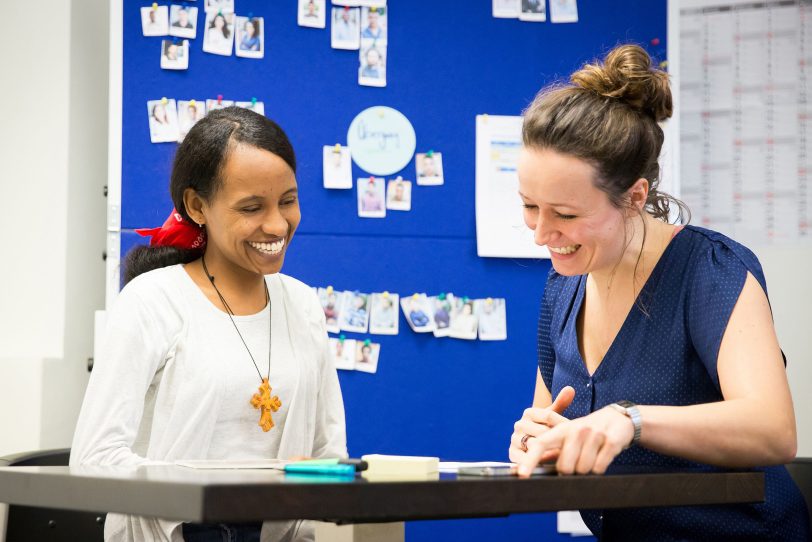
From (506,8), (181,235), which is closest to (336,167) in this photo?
(506,8)

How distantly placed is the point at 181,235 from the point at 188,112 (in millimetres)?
1075

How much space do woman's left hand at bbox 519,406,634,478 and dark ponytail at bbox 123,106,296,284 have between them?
87 centimetres

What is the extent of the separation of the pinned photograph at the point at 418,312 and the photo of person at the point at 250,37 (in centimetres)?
83

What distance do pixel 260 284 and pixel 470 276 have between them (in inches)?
47.8

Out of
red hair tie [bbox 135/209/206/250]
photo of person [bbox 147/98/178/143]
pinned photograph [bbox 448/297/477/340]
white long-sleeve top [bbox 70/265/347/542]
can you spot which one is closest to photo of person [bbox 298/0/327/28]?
photo of person [bbox 147/98/178/143]

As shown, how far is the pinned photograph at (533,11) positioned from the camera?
3.02 m

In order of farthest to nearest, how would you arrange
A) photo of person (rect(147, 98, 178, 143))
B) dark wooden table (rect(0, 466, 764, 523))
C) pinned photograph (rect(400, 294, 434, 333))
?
pinned photograph (rect(400, 294, 434, 333)), photo of person (rect(147, 98, 178, 143)), dark wooden table (rect(0, 466, 764, 523))

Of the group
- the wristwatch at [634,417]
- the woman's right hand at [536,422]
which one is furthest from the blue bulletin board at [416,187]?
the wristwatch at [634,417]

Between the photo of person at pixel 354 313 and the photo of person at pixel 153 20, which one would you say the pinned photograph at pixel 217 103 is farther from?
the photo of person at pixel 354 313

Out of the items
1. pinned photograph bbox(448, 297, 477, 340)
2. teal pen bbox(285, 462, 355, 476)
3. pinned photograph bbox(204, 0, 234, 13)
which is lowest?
teal pen bbox(285, 462, 355, 476)

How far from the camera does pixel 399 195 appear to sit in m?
2.93

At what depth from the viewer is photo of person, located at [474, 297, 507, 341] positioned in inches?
116

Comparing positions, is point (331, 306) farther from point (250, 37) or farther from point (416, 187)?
point (250, 37)

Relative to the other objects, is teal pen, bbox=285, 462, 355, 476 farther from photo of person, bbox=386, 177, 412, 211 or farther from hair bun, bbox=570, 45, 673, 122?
photo of person, bbox=386, 177, 412, 211
